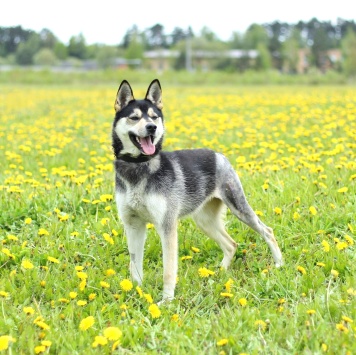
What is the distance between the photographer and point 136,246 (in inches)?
165

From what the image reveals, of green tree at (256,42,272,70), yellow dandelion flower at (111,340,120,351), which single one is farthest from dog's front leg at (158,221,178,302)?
green tree at (256,42,272,70)

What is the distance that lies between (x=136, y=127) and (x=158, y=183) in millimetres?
449

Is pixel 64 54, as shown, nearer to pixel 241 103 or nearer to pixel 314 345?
pixel 241 103

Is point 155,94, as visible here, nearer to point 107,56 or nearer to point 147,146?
point 147,146

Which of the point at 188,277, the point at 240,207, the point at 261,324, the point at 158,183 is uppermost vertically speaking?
the point at 158,183

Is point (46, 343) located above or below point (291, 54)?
below

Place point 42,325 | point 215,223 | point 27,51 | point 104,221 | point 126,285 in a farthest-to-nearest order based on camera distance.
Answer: point 27,51 < point 104,221 < point 215,223 < point 126,285 < point 42,325

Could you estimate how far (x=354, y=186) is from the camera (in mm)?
5547

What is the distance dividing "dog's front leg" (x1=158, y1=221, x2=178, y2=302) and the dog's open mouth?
558 mm

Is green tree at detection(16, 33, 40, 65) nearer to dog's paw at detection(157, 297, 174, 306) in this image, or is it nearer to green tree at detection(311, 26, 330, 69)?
green tree at detection(311, 26, 330, 69)

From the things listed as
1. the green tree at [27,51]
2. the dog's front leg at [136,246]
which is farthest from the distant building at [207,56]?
the dog's front leg at [136,246]

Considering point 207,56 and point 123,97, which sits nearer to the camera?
point 123,97

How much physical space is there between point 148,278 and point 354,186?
2523 millimetres

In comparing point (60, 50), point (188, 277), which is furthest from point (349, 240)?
point (60, 50)
